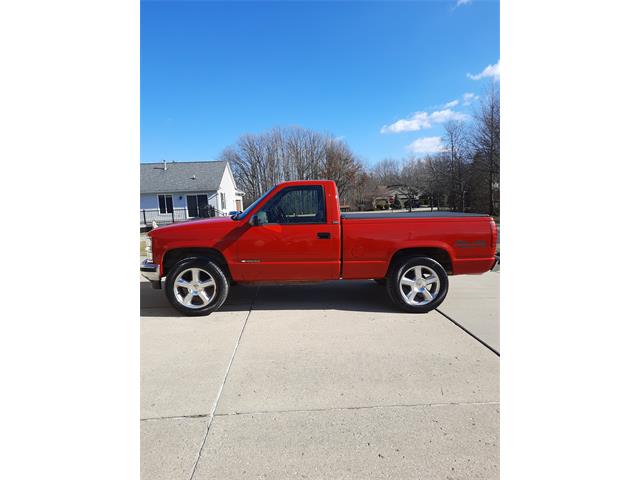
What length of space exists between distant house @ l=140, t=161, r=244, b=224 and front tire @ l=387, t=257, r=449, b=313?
2615cm

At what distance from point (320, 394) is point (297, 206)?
2637 millimetres

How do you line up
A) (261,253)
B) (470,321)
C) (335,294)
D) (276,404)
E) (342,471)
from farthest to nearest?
(335,294)
(261,253)
(470,321)
(276,404)
(342,471)

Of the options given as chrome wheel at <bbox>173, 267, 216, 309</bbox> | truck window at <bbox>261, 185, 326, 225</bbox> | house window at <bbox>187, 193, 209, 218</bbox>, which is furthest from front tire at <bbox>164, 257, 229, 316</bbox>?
house window at <bbox>187, 193, 209, 218</bbox>

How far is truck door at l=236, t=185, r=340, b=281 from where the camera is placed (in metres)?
4.36

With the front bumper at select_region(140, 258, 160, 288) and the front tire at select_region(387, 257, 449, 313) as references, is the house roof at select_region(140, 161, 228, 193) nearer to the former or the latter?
the front bumper at select_region(140, 258, 160, 288)

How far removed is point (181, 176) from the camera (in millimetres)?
29938

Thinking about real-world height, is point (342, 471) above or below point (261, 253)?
below

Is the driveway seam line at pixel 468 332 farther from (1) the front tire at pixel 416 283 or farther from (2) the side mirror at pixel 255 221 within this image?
(2) the side mirror at pixel 255 221

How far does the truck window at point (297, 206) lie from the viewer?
14.5ft

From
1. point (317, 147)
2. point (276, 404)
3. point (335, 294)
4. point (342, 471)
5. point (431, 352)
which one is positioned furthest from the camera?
point (317, 147)

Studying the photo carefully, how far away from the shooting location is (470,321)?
4.09 meters

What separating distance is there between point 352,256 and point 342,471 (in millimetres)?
2813

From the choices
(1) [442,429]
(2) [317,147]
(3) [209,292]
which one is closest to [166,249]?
(3) [209,292]
